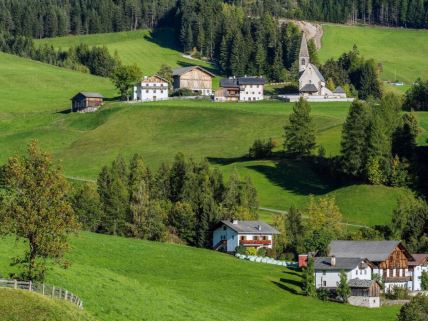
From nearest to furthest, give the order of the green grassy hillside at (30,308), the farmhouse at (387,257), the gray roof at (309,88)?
the green grassy hillside at (30,308) → the farmhouse at (387,257) → the gray roof at (309,88)

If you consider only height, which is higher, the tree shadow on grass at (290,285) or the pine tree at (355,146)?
the pine tree at (355,146)

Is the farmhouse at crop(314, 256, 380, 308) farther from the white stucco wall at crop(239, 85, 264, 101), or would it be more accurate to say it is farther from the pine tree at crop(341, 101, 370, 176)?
the white stucco wall at crop(239, 85, 264, 101)

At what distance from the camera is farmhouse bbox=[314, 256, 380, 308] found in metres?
86.6

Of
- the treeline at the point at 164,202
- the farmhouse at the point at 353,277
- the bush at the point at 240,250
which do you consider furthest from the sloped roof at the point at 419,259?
the treeline at the point at 164,202

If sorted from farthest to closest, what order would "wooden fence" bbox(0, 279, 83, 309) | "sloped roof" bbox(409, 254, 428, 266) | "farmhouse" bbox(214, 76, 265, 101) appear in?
"farmhouse" bbox(214, 76, 265, 101) → "sloped roof" bbox(409, 254, 428, 266) → "wooden fence" bbox(0, 279, 83, 309)

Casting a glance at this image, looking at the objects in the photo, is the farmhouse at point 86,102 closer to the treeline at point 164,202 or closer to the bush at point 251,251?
the treeline at point 164,202

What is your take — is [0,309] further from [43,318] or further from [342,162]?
Result: [342,162]

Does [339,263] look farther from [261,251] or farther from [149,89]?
[149,89]

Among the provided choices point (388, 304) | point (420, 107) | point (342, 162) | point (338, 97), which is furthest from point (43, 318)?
point (338, 97)

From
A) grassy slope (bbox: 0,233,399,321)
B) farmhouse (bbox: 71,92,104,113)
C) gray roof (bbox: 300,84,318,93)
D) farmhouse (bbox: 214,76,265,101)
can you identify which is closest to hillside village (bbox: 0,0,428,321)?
grassy slope (bbox: 0,233,399,321)

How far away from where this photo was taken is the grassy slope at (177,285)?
5738cm

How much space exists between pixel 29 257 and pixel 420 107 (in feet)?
423

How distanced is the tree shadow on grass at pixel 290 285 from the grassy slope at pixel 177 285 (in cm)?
10

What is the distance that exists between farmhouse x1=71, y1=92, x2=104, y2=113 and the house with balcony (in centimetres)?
8348
